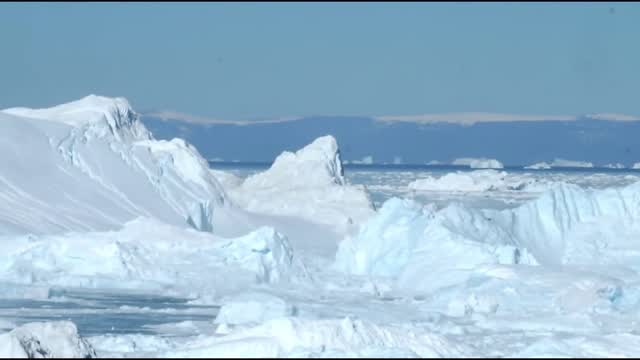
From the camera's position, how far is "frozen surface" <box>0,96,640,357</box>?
1670 cm

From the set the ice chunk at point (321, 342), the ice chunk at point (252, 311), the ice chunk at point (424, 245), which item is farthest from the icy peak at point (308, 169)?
the ice chunk at point (321, 342)

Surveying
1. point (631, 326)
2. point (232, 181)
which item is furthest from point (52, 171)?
point (631, 326)

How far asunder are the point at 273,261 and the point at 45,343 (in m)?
11.6

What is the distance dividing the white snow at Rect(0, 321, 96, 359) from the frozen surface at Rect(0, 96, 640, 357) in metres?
0.02

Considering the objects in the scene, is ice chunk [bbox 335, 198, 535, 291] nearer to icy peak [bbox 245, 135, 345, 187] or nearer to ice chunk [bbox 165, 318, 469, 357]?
icy peak [bbox 245, 135, 345, 187]

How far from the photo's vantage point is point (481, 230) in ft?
90.9

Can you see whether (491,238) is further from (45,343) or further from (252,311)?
(45,343)

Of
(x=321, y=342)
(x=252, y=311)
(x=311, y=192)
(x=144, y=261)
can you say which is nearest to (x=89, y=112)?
(x=311, y=192)

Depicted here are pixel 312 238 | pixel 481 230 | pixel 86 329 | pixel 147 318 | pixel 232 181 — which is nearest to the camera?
pixel 86 329

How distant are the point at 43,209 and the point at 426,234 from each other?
776 cm

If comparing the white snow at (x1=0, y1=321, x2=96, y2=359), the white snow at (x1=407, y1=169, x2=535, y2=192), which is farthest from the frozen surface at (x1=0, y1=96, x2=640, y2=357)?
the white snow at (x1=407, y1=169, x2=535, y2=192)

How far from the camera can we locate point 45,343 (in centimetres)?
1455

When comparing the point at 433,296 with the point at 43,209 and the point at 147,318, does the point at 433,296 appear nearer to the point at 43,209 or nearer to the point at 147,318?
the point at 147,318

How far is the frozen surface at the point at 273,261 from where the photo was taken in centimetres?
1670
